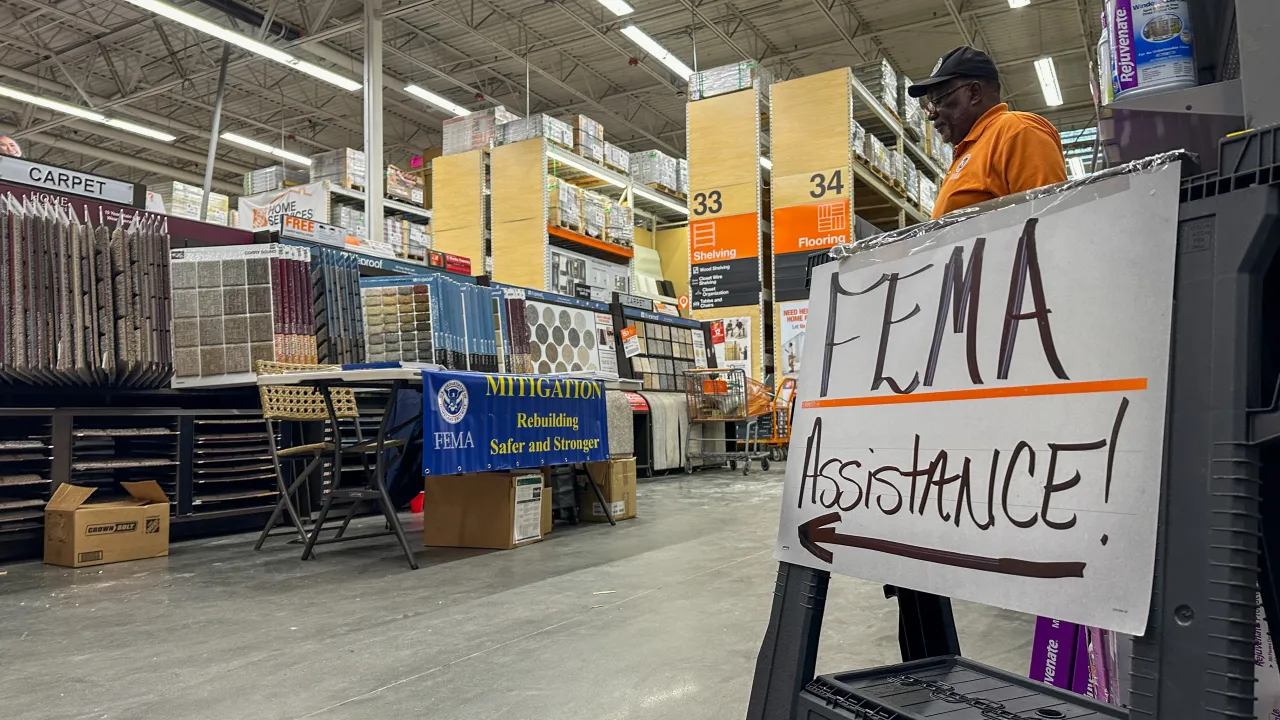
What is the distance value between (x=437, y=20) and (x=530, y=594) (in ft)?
40.8

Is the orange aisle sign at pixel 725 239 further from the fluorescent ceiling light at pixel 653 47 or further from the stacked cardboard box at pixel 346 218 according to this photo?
the stacked cardboard box at pixel 346 218

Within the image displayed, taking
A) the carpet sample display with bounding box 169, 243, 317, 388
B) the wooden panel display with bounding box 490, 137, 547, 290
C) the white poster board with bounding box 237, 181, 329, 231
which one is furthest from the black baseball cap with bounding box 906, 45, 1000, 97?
the white poster board with bounding box 237, 181, 329, 231

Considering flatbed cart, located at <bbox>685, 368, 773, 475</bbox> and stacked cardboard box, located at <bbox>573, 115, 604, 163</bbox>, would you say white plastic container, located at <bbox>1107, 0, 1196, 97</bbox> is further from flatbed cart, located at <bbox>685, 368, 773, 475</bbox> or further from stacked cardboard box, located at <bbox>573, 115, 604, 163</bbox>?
stacked cardboard box, located at <bbox>573, 115, 604, 163</bbox>

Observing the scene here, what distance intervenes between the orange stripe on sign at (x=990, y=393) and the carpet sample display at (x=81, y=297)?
13.7 feet

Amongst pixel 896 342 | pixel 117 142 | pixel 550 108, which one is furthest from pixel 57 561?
pixel 117 142

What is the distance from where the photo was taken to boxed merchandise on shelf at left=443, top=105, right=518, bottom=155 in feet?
36.0

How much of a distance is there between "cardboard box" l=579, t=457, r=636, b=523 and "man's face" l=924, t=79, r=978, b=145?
133 inches

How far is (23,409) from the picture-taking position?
3.89 meters

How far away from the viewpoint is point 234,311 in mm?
4750

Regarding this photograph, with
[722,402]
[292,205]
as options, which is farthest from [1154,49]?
[292,205]

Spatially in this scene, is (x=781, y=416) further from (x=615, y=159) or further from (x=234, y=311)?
(x=234, y=311)

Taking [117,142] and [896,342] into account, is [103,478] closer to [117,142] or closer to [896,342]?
[896,342]

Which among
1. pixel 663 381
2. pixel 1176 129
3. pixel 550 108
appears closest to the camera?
pixel 1176 129

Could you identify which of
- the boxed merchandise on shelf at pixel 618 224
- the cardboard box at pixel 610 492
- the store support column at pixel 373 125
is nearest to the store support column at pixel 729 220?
the boxed merchandise on shelf at pixel 618 224
